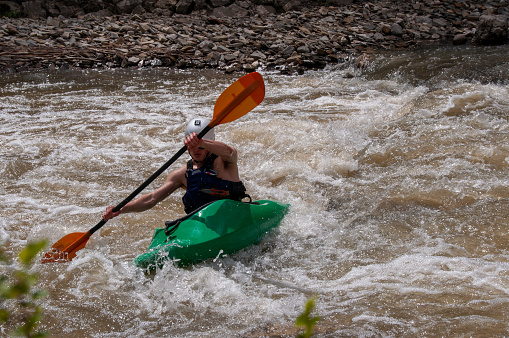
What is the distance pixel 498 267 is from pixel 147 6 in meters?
14.9

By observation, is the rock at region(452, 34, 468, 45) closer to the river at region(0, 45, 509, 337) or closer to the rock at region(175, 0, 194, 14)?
the river at region(0, 45, 509, 337)

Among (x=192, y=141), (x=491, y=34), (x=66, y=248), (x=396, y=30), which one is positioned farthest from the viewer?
(x=396, y=30)

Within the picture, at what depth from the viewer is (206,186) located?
10.6ft

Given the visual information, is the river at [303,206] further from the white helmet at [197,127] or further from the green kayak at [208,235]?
the white helmet at [197,127]

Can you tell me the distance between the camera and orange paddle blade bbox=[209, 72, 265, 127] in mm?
→ 3455

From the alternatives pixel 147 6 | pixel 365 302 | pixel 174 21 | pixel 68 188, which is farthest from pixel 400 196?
pixel 147 6

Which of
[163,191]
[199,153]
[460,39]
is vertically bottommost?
[163,191]

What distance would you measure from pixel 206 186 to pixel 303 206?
108 cm

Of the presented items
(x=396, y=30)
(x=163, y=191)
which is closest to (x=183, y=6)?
(x=396, y=30)

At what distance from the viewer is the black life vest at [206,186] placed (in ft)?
10.6

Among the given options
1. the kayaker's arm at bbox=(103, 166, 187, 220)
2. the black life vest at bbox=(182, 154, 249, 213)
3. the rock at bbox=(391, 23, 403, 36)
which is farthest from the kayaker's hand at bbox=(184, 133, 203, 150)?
the rock at bbox=(391, 23, 403, 36)

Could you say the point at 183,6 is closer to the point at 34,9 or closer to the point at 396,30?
the point at 34,9

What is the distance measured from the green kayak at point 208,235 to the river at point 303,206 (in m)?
0.09

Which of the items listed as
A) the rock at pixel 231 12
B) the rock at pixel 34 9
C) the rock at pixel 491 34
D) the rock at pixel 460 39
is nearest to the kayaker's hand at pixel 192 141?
the rock at pixel 491 34
